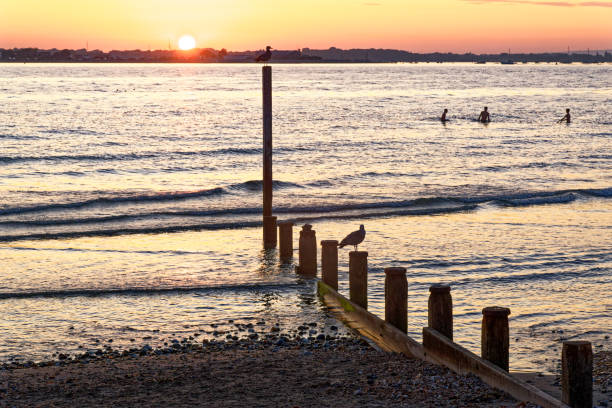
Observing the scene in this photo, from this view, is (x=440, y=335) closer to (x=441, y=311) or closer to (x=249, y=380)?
(x=441, y=311)

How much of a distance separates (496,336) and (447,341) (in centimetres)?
70

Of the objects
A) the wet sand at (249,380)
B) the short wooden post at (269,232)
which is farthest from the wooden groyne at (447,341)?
the short wooden post at (269,232)

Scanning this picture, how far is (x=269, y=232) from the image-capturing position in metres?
17.3

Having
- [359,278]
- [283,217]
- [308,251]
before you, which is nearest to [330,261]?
[359,278]

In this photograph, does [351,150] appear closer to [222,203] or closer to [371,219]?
[222,203]

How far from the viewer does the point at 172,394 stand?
8.23 m

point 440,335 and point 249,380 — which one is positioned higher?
point 440,335

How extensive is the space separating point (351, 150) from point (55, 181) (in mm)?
18103

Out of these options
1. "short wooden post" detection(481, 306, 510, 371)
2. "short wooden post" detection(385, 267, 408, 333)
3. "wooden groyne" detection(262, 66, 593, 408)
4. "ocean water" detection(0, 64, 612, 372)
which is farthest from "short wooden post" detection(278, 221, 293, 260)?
"short wooden post" detection(481, 306, 510, 371)

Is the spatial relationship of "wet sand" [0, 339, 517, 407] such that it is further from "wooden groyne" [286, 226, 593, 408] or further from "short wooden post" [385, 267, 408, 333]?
"short wooden post" [385, 267, 408, 333]

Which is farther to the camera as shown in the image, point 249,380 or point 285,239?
point 285,239

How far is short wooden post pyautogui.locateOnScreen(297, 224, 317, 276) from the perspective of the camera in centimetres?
1388

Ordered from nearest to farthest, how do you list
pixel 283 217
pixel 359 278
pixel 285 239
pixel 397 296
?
pixel 397 296 < pixel 359 278 < pixel 285 239 < pixel 283 217

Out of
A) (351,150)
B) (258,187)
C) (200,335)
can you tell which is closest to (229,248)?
(200,335)
